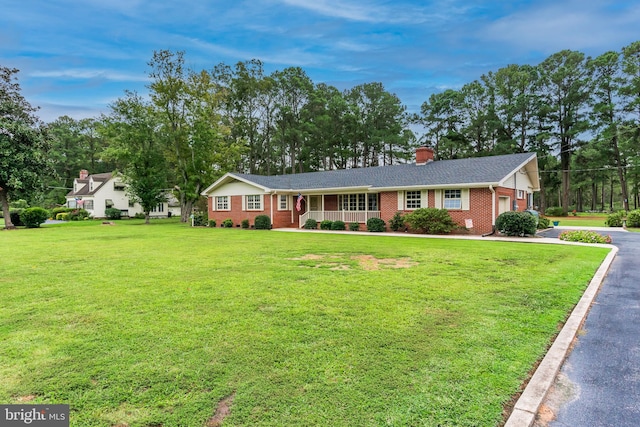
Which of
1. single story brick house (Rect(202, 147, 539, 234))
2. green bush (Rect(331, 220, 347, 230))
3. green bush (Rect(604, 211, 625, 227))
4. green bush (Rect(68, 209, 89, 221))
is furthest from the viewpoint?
green bush (Rect(68, 209, 89, 221))

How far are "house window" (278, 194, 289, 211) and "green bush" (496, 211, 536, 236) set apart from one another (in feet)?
43.9

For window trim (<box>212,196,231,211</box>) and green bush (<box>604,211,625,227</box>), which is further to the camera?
window trim (<box>212,196,231,211</box>)

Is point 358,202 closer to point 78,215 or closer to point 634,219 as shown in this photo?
point 634,219

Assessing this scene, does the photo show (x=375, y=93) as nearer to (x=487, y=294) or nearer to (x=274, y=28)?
(x=274, y=28)

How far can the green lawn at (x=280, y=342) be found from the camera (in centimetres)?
250

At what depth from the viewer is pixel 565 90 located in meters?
37.4

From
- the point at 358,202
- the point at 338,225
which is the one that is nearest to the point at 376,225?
the point at 338,225

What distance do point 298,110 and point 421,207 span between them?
28.6 metres

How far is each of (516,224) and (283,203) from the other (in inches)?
559

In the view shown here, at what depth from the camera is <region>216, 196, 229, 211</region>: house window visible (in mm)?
25562

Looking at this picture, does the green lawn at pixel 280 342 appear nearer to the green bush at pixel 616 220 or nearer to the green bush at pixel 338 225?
the green bush at pixel 338 225

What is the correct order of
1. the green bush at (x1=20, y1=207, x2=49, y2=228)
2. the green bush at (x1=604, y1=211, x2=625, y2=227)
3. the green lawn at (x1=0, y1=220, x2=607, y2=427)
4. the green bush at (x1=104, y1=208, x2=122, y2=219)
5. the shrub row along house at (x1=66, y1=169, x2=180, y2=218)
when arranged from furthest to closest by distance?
the shrub row along house at (x1=66, y1=169, x2=180, y2=218) → the green bush at (x1=104, y1=208, x2=122, y2=219) → the green bush at (x1=20, y1=207, x2=49, y2=228) → the green bush at (x1=604, y1=211, x2=625, y2=227) → the green lawn at (x1=0, y1=220, x2=607, y2=427)

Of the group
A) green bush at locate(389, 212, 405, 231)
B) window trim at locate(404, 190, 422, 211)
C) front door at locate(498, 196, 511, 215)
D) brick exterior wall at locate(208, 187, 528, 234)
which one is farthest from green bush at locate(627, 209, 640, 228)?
green bush at locate(389, 212, 405, 231)

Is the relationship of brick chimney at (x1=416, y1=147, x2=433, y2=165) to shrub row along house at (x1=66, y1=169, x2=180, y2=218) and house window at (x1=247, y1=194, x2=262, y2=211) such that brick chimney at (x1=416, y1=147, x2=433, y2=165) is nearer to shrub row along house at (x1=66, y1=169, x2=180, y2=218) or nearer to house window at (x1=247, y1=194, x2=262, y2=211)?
house window at (x1=247, y1=194, x2=262, y2=211)
